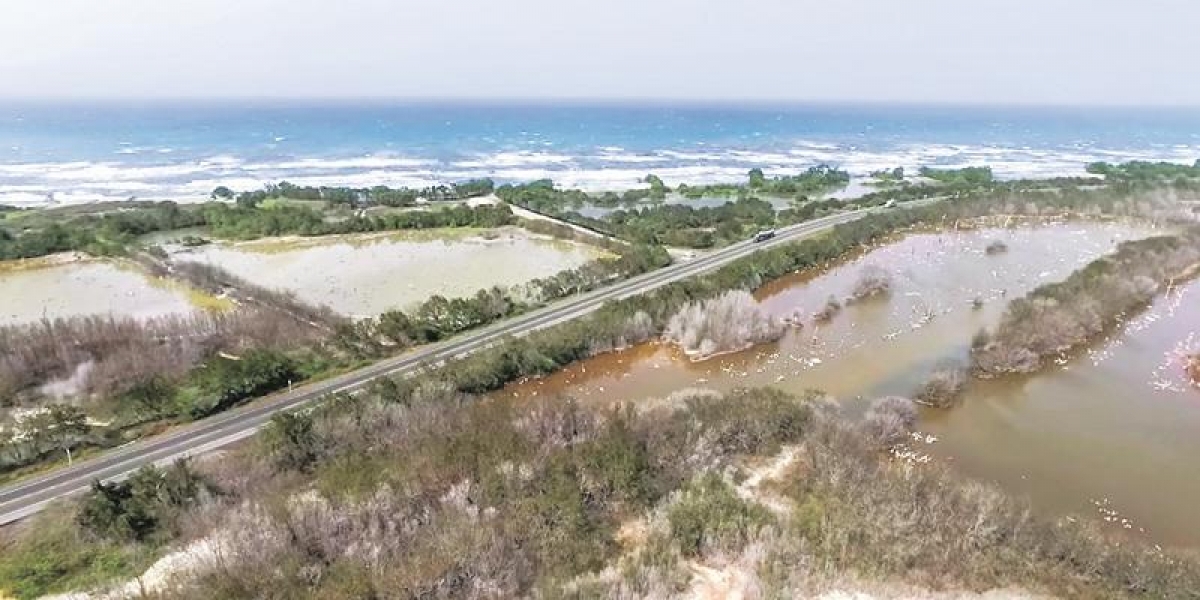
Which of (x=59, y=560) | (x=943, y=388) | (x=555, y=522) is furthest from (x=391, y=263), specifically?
(x=943, y=388)

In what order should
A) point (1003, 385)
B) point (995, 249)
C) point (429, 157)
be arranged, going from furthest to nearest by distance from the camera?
1. point (429, 157)
2. point (995, 249)
3. point (1003, 385)

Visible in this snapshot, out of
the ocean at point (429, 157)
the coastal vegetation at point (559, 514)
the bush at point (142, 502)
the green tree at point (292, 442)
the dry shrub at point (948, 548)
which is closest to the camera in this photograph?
A: the coastal vegetation at point (559, 514)

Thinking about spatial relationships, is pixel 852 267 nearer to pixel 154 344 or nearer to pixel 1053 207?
pixel 1053 207

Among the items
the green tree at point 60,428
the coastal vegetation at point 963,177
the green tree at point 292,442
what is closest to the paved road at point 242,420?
the green tree at point 60,428

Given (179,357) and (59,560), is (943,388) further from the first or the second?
(179,357)

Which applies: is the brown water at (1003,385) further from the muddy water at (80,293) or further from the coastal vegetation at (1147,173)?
the coastal vegetation at (1147,173)

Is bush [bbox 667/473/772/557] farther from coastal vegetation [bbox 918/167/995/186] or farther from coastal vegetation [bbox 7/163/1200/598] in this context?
coastal vegetation [bbox 918/167/995/186]
